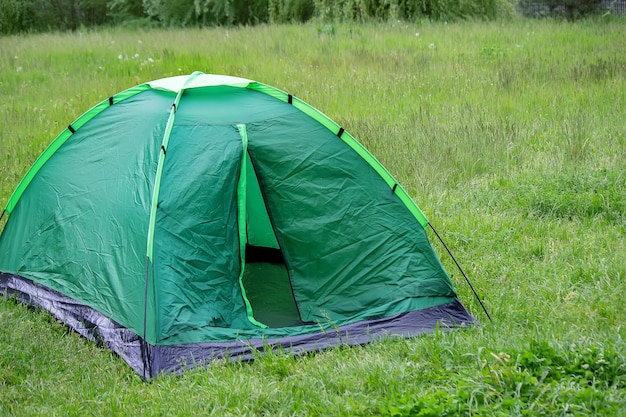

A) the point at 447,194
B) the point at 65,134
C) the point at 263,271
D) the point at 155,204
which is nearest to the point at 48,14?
the point at 65,134

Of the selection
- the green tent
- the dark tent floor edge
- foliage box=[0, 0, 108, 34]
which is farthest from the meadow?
foliage box=[0, 0, 108, 34]

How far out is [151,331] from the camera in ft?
13.0

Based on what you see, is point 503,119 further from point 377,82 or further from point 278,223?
point 278,223

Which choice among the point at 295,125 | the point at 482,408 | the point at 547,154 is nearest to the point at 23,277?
the point at 295,125

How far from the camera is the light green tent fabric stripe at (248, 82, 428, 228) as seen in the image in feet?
15.2

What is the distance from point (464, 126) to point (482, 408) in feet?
17.3

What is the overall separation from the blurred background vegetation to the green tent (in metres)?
6.79

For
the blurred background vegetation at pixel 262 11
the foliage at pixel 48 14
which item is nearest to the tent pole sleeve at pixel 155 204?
the blurred background vegetation at pixel 262 11

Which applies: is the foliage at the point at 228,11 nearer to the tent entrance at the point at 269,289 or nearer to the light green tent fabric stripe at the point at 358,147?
the tent entrance at the point at 269,289

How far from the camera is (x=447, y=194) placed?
257 inches

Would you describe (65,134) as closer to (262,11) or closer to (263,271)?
(263,271)

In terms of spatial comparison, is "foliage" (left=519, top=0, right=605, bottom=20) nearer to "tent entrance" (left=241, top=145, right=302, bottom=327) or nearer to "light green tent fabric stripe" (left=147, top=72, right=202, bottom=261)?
"tent entrance" (left=241, top=145, right=302, bottom=327)

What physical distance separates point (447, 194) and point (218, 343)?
3180mm

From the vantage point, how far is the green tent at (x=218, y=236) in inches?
164
